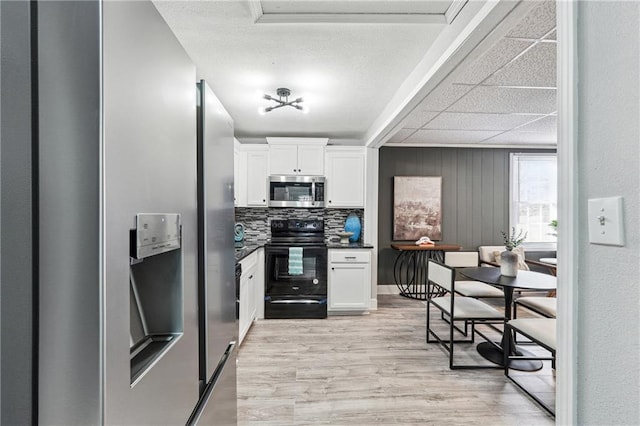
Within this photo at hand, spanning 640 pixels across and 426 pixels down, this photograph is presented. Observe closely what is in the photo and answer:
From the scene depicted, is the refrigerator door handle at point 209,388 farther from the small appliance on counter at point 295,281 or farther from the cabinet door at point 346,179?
the cabinet door at point 346,179

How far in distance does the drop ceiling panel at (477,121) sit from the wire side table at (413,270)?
177 cm

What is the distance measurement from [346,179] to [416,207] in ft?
4.62

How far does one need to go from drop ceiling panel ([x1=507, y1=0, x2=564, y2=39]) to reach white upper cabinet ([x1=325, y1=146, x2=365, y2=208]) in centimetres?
241

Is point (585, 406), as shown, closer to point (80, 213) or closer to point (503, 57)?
point (80, 213)

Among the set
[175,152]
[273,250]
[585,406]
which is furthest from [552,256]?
[175,152]

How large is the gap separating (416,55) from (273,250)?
2.52m

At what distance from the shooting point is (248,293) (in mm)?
3193

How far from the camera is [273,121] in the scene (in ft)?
12.1

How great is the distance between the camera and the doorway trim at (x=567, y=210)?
80 cm

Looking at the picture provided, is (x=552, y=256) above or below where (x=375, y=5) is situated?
below

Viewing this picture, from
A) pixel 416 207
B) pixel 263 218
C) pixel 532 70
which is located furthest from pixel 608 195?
pixel 416 207

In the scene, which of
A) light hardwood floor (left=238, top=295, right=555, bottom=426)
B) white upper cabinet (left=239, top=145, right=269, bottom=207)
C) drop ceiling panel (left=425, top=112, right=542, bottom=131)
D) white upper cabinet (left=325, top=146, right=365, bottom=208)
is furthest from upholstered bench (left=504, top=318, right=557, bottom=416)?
white upper cabinet (left=239, top=145, right=269, bottom=207)

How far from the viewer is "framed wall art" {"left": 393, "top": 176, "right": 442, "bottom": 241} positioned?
4836mm

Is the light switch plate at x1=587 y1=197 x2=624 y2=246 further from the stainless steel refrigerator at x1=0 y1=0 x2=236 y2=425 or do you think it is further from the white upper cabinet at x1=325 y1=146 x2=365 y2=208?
the white upper cabinet at x1=325 y1=146 x2=365 y2=208
